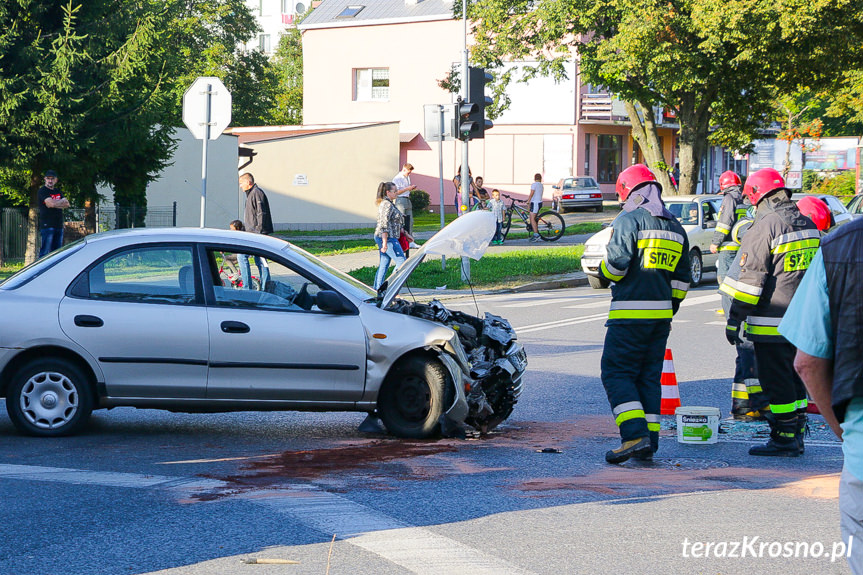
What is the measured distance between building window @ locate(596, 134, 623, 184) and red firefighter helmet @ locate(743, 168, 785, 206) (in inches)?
1779

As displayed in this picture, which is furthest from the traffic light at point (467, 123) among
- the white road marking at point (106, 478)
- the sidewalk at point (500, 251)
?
the white road marking at point (106, 478)

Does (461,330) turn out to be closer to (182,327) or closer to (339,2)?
(182,327)

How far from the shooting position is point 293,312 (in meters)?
7.65

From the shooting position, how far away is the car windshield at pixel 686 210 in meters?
→ 21.5

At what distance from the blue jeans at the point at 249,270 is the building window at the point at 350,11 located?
154ft

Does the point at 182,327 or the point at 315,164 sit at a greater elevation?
the point at 315,164

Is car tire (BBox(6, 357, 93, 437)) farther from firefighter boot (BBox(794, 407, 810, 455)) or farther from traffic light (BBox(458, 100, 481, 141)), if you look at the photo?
traffic light (BBox(458, 100, 481, 141))

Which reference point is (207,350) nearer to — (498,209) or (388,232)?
(388,232)

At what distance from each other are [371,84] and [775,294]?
153 feet

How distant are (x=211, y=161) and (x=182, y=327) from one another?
27253 millimetres

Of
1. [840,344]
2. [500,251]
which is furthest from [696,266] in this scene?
[840,344]

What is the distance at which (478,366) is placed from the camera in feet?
25.8

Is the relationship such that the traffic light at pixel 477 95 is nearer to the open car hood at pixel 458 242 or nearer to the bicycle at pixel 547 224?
the open car hood at pixel 458 242

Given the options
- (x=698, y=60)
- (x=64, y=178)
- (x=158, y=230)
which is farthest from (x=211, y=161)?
(x=158, y=230)
